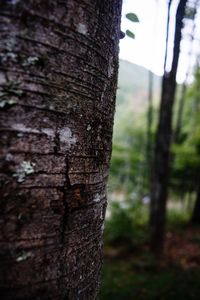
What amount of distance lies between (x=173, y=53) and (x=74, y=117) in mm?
5541

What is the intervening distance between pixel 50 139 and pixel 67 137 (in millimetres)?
50

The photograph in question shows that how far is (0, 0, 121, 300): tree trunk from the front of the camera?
2.35ft

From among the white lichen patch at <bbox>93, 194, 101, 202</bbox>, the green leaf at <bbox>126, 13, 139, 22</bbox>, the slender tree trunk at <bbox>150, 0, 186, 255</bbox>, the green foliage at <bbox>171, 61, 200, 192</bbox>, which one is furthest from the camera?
the green foliage at <bbox>171, 61, 200, 192</bbox>

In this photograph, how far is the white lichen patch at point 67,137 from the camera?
80cm

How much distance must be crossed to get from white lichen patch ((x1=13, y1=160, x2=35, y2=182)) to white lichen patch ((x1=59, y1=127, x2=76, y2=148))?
0.33ft

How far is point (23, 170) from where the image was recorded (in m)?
0.73

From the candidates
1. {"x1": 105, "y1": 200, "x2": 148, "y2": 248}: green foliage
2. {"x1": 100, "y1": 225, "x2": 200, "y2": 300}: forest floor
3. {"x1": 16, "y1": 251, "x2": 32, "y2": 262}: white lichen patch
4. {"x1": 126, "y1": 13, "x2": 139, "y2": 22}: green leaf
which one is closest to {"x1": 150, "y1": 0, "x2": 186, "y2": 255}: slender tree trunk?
{"x1": 100, "y1": 225, "x2": 200, "y2": 300}: forest floor

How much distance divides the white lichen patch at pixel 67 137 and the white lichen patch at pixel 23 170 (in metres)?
0.10

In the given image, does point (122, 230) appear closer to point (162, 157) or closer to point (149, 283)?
point (162, 157)

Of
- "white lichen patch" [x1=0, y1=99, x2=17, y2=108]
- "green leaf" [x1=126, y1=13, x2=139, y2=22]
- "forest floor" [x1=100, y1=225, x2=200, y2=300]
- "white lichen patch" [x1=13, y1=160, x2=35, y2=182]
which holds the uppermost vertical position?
"green leaf" [x1=126, y1=13, x2=139, y2=22]

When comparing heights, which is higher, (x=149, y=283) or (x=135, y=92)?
(x=135, y=92)

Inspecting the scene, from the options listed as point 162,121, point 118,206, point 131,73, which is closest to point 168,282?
point 162,121

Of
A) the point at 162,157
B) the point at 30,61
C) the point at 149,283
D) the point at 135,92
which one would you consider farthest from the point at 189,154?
the point at 135,92

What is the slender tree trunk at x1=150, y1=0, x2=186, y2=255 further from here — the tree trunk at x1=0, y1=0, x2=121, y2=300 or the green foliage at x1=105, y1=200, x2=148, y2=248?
the tree trunk at x1=0, y1=0, x2=121, y2=300
